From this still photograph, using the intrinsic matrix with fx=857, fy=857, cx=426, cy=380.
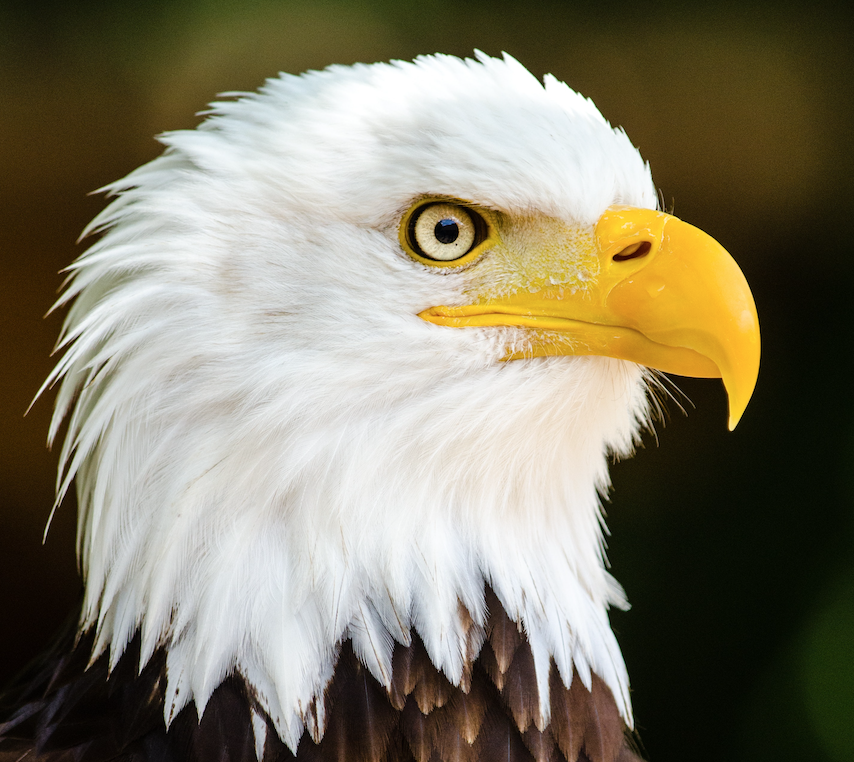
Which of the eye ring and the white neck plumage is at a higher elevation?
the eye ring

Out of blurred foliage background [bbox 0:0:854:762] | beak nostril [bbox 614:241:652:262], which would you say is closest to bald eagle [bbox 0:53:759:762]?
beak nostril [bbox 614:241:652:262]

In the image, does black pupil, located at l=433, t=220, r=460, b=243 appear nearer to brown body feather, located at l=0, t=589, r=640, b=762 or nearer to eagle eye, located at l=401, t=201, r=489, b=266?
eagle eye, located at l=401, t=201, r=489, b=266

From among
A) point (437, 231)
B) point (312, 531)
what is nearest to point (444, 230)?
point (437, 231)

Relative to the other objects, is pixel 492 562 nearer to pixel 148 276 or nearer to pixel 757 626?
pixel 148 276

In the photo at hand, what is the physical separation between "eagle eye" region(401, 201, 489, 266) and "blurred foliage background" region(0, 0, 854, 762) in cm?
129

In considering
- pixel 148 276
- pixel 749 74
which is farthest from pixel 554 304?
pixel 749 74

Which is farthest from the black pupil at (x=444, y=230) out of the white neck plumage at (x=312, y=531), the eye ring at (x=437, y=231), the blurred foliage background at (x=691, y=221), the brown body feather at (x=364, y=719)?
the blurred foliage background at (x=691, y=221)

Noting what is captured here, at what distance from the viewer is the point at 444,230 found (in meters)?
1.11

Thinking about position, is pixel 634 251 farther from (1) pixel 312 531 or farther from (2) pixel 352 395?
(1) pixel 312 531

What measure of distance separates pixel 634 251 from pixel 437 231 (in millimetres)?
263

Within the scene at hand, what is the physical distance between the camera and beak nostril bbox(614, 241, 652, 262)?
44.4 inches

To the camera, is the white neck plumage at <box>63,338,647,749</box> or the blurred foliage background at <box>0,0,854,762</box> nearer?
the white neck plumage at <box>63,338,647,749</box>

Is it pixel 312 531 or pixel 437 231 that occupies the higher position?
pixel 437 231

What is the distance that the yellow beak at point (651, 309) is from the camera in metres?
1.07
